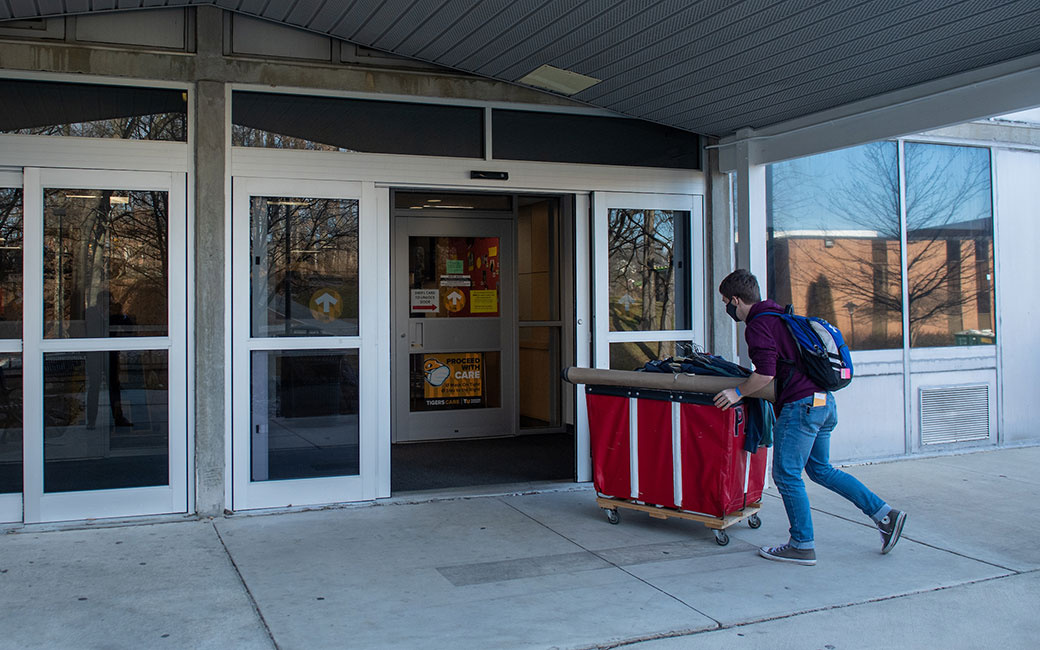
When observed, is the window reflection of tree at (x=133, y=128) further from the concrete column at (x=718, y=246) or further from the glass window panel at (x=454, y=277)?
the concrete column at (x=718, y=246)

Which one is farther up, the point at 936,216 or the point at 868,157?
the point at 868,157

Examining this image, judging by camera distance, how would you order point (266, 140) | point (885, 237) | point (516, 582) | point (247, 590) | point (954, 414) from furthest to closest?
point (954, 414) < point (885, 237) < point (266, 140) < point (516, 582) < point (247, 590)

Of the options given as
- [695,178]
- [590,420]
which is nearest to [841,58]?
[695,178]

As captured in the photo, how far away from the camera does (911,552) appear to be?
511 cm

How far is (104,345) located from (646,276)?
13.0 ft

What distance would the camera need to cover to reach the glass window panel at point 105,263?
561 cm

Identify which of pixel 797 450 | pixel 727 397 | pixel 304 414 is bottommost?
pixel 797 450

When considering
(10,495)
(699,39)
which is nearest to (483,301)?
(699,39)

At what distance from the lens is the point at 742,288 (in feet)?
16.5

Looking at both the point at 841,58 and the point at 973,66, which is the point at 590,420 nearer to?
the point at 841,58

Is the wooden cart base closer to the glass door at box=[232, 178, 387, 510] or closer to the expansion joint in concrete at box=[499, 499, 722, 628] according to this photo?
the expansion joint in concrete at box=[499, 499, 722, 628]

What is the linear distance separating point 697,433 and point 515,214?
445 centimetres

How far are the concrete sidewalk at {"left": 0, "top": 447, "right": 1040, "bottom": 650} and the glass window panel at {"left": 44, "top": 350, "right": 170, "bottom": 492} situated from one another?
14.9 inches

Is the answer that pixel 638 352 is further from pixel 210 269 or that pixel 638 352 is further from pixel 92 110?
pixel 92 110
